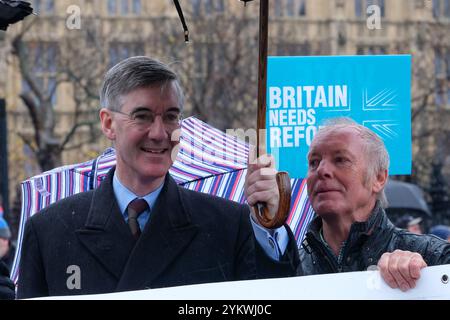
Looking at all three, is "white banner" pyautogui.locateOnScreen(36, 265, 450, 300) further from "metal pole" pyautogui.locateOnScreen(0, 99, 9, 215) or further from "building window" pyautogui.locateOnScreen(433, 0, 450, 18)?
"building window" pyautogui.locateOnScreen(433, 0, 450, 18)

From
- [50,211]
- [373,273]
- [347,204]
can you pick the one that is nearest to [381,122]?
[347,204]

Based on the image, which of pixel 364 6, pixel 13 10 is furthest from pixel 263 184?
pixel 364 6

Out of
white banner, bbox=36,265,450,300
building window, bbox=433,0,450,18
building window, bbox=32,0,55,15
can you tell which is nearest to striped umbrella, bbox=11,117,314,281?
building window, bbox=32,0,55,15

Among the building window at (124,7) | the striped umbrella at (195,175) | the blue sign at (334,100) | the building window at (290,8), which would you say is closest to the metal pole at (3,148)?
the striped umbrella at (195,175)

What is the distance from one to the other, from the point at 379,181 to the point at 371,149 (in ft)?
0.38

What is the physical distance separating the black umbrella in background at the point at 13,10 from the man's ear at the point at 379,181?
1.27 m

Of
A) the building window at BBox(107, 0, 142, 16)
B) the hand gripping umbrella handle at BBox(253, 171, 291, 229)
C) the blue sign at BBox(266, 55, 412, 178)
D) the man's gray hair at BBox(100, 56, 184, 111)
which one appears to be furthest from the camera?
the building window at BBox(107, 0, 142, 16)

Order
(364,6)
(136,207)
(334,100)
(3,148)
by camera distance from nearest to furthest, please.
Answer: (136,207) < (334,100) < (3,148) < (364,6)

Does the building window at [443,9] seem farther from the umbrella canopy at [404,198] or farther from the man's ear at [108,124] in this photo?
the man's ear at [108,124]

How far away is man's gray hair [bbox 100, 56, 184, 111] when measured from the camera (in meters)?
3.77

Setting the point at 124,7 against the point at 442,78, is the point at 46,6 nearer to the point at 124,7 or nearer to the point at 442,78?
the point at 124,7

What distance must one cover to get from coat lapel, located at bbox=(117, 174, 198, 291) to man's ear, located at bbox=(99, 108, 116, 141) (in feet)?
0.76

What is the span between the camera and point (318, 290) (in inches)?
134
